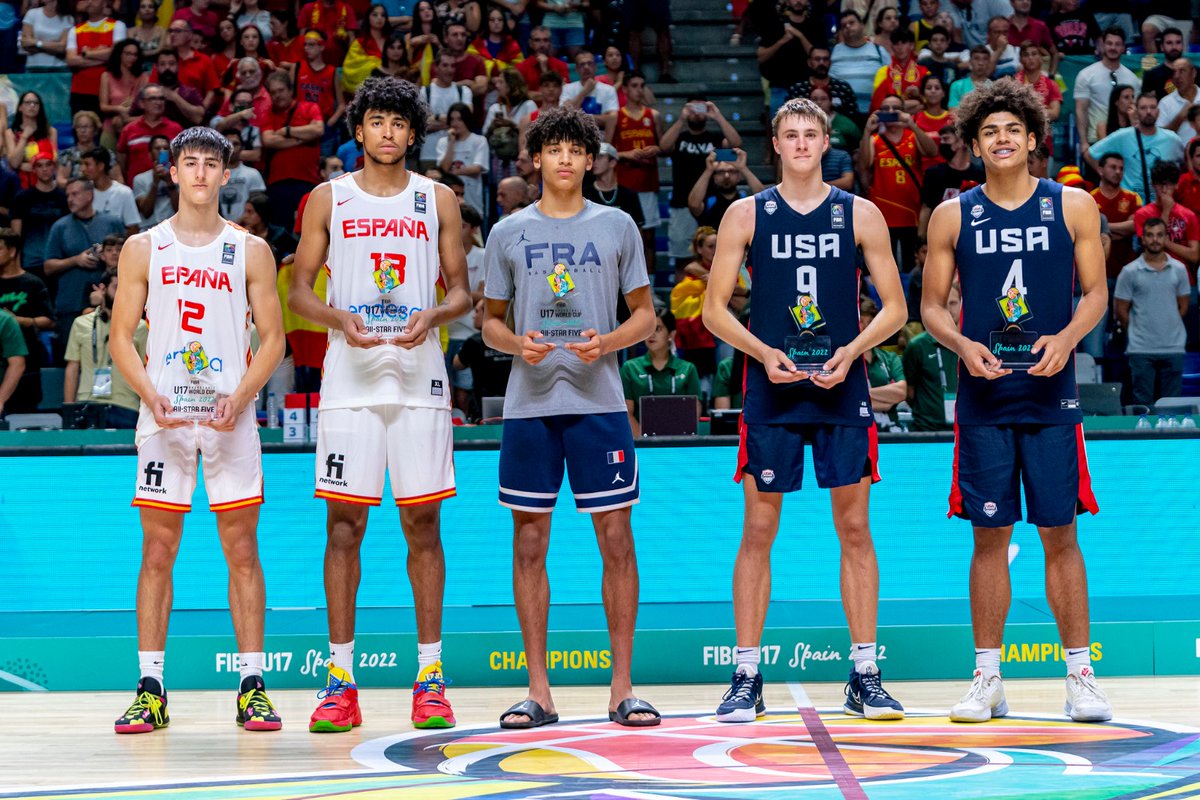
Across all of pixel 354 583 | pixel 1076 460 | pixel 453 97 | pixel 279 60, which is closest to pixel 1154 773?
pixel 1076 460

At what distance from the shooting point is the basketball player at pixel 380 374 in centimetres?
529

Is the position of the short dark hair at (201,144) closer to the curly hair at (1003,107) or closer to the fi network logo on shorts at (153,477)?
the fi network logo on shorts at (153,477)

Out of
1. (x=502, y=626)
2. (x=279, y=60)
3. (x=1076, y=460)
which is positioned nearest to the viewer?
(x=1076, y=460)

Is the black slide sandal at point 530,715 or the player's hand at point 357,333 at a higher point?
the player's hand at point 357,333

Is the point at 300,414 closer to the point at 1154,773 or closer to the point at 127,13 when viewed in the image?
the point at 1154,773

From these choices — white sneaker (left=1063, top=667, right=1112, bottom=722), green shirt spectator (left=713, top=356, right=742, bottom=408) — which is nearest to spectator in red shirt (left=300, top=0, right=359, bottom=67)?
green shirt spectator (left=713, top=356, right=742, bottom=408)

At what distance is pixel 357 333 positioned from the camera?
5.27m

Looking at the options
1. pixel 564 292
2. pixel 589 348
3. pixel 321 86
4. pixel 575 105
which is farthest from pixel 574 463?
pixel 321 86

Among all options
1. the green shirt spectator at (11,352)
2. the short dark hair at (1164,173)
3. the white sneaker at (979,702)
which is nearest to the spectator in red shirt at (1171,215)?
the short dark hair at (1164,173)

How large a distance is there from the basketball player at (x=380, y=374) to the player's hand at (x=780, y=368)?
3.74 feet

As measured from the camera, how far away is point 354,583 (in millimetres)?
5363

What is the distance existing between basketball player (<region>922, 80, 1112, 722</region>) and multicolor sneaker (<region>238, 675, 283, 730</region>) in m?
2.40

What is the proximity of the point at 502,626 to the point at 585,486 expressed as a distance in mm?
1357

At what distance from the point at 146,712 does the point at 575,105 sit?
6680mm
